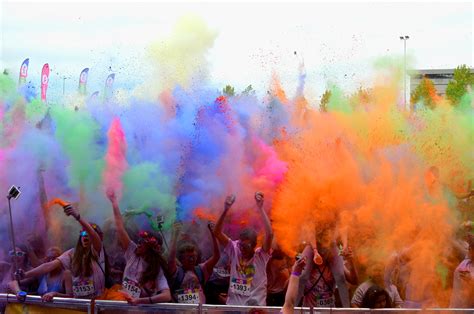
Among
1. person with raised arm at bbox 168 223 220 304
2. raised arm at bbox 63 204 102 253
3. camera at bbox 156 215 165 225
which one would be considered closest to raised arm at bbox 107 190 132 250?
raised arm at bbox 63 204 102 253

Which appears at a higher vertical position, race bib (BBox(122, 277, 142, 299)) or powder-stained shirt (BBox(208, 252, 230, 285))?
powder-stained shirt (BBox(208, 252, 230, 285))

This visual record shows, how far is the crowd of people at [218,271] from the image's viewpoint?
28.3 feet

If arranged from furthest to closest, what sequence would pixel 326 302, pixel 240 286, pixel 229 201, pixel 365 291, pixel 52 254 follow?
pixel 52 254, pixel 229 201, pixel 240 286, pixel 326 302, pixel 365 291

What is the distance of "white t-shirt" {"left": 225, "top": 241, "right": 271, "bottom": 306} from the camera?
9.20m

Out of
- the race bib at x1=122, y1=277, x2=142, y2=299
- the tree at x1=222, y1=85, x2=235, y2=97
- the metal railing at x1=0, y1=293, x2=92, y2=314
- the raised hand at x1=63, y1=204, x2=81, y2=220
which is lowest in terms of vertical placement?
the metal railing at x1=0, y1=293, x2=92, y2=314

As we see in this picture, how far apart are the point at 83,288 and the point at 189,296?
1.28 metres

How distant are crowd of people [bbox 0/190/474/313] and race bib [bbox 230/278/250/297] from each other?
1 cm

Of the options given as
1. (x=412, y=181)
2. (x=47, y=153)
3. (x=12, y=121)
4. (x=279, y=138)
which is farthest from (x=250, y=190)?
(x=12, y=121)

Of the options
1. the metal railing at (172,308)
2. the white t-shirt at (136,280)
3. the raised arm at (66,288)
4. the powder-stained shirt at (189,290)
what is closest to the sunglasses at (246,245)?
the powder-stained shirt at (189,290)

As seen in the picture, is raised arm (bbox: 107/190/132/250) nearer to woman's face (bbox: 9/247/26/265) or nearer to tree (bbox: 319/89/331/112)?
woman's face (bbox: 9/247/26/265)

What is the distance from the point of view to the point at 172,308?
877 centimetres

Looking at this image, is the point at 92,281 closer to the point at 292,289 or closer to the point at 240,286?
the point at 240,286

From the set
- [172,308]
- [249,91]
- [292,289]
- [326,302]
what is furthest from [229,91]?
[292,289]

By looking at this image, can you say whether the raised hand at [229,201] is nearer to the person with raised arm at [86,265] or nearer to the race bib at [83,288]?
the person with raised arm at [86,265]
